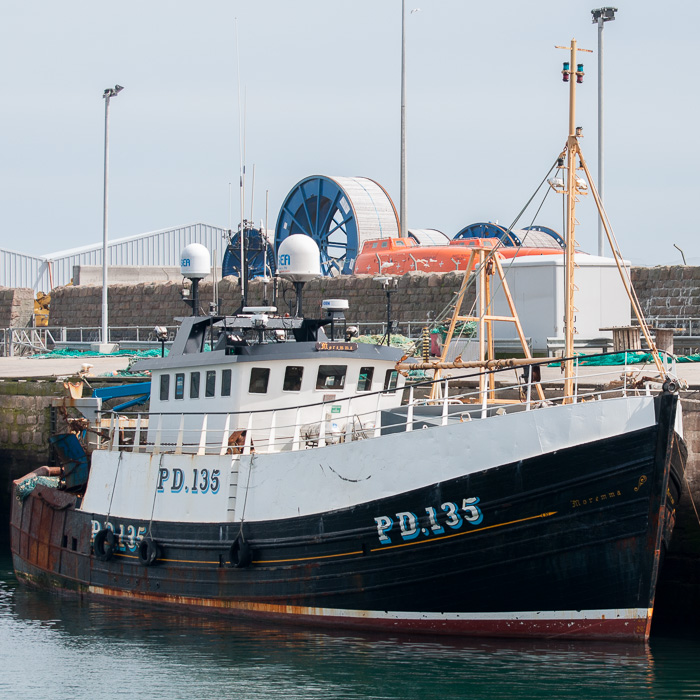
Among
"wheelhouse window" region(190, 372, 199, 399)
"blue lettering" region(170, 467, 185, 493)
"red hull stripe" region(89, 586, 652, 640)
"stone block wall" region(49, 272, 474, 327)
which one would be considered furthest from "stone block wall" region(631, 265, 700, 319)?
"blue lettering" region(170, 467, 185, 493)

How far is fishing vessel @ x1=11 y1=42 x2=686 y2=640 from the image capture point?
1173cm

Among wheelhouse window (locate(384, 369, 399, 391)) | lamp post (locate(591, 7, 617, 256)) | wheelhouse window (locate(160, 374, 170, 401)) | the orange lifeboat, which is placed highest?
lamp post (locate(591, 7, 617, 256))

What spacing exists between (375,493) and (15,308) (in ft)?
97.0

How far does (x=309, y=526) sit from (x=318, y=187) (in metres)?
32.9

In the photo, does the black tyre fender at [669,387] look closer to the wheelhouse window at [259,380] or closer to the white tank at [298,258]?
the wheelhouse window at [259,380]

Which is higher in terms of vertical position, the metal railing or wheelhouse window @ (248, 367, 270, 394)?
the metal railing

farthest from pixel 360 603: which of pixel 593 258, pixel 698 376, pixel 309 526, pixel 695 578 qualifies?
pixel 593 258

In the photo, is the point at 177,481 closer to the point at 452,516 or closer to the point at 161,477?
the point at 161,477

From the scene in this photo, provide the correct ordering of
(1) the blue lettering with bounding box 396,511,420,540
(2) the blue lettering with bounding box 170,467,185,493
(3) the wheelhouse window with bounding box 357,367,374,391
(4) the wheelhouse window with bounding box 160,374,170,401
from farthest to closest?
(4) the wheelhouse window with bounding box 160,374,170,401, (3) the wheelhouse window with bounding box 357,367,374,391, (2) the blue lettering with bounding box 170,467,185,493, (1) the blue lettering with bounding box 396,511,420,540

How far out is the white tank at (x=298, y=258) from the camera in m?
15.3

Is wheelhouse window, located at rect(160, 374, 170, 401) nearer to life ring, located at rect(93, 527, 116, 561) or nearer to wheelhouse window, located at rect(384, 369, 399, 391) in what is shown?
life ring, located at rect(93, 527, 116, 561)

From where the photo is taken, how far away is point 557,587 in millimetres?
11977

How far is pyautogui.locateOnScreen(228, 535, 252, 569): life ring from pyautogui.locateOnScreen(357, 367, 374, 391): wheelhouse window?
106 inches

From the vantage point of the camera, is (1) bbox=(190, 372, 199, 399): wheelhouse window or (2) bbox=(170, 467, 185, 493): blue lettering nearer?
(2) bbox=(170, 467, 185, 493): blue lettering
